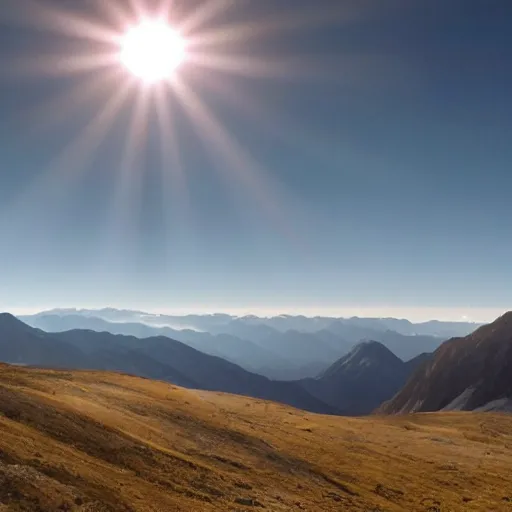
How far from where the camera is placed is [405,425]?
336 ft

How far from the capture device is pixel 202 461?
135 feet

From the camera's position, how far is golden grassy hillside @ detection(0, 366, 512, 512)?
87.9ft

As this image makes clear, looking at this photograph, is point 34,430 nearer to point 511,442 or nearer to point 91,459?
point 91,459

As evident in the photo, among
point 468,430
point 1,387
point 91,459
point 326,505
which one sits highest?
point 1,387

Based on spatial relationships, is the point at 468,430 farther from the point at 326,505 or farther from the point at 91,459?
the point at 91,459

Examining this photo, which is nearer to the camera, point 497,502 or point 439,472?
point 497,502

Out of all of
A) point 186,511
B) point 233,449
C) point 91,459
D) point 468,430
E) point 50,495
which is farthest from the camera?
point 468,430

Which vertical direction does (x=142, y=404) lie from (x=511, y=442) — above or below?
above

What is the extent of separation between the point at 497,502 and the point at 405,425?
58.7 m

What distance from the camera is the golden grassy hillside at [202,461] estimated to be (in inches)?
1054

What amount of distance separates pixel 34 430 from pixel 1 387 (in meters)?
10.4

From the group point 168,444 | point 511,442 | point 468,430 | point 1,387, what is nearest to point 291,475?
point 168,444

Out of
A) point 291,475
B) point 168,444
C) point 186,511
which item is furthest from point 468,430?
point 186,511

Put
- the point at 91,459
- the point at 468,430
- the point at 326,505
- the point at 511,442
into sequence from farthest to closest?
1. the point at 468,430
2. the point at 511,442
3. the point at 326,505
4. the point at 91,459
